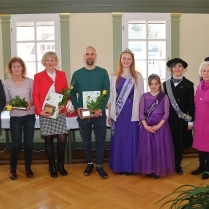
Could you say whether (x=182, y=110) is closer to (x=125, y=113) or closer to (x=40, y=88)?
(x=125, y=113)

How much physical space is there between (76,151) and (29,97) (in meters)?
1.64

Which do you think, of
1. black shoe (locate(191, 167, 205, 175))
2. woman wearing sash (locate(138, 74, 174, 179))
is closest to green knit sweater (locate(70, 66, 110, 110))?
woman wearing sash (locate(138, 74, 174, 179))

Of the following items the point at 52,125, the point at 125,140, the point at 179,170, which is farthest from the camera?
the point at 179,170

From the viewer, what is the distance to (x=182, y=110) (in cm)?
369

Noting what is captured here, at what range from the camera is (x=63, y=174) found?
3846 millimetres

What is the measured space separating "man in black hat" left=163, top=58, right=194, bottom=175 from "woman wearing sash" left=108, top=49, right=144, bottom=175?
0.37m

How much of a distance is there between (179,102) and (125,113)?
0.63 meters

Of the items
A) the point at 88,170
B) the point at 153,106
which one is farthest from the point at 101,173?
the point at 153,106

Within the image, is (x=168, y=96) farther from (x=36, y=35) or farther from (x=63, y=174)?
(x=36, y=35)

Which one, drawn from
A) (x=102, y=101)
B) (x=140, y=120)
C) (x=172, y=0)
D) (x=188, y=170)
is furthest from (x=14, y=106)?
(x=172, y=0)

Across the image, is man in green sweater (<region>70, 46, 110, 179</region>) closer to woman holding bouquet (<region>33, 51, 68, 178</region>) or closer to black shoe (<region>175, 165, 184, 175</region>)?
woman holding bouquet (<region>33, 51, 68, 178</region>)

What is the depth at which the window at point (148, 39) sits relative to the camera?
18.5 ft

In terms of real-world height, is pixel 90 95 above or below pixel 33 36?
below

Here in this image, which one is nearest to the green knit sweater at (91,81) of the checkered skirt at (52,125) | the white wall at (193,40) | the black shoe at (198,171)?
the checkered skirt at (52,125)
